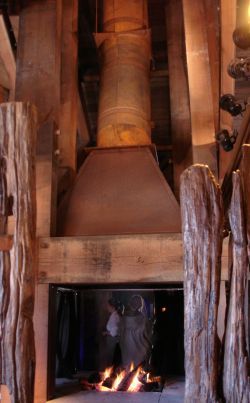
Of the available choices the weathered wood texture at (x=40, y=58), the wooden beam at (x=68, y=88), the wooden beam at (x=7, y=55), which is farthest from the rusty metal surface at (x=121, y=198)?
the wooden beam at (x=7, y=55)

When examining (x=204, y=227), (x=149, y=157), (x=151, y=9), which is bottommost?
(x=204, y=227)

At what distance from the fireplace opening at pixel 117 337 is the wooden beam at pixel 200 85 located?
1.89 metres

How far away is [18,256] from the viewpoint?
3.65 meters

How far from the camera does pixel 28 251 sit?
3.69 metres

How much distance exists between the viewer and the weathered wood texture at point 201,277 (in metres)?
2.95

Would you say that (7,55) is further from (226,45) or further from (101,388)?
(101,388)

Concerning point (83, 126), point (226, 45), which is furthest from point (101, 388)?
point (83, 126)

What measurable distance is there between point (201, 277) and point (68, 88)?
5384mm

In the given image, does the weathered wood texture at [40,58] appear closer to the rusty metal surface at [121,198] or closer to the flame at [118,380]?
the rusty metal surface at [121,198]

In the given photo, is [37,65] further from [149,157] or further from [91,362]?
[91,362]

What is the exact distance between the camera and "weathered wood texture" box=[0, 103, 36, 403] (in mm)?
3510

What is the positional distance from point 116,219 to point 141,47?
10.7 ft

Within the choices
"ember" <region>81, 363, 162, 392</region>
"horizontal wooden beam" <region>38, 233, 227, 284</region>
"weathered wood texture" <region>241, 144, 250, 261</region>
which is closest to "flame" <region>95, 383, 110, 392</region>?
"ember" <region>81, 363, 162, 392</region>

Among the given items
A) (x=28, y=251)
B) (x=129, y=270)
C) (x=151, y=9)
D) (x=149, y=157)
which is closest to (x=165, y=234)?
(x=129, y=270)
